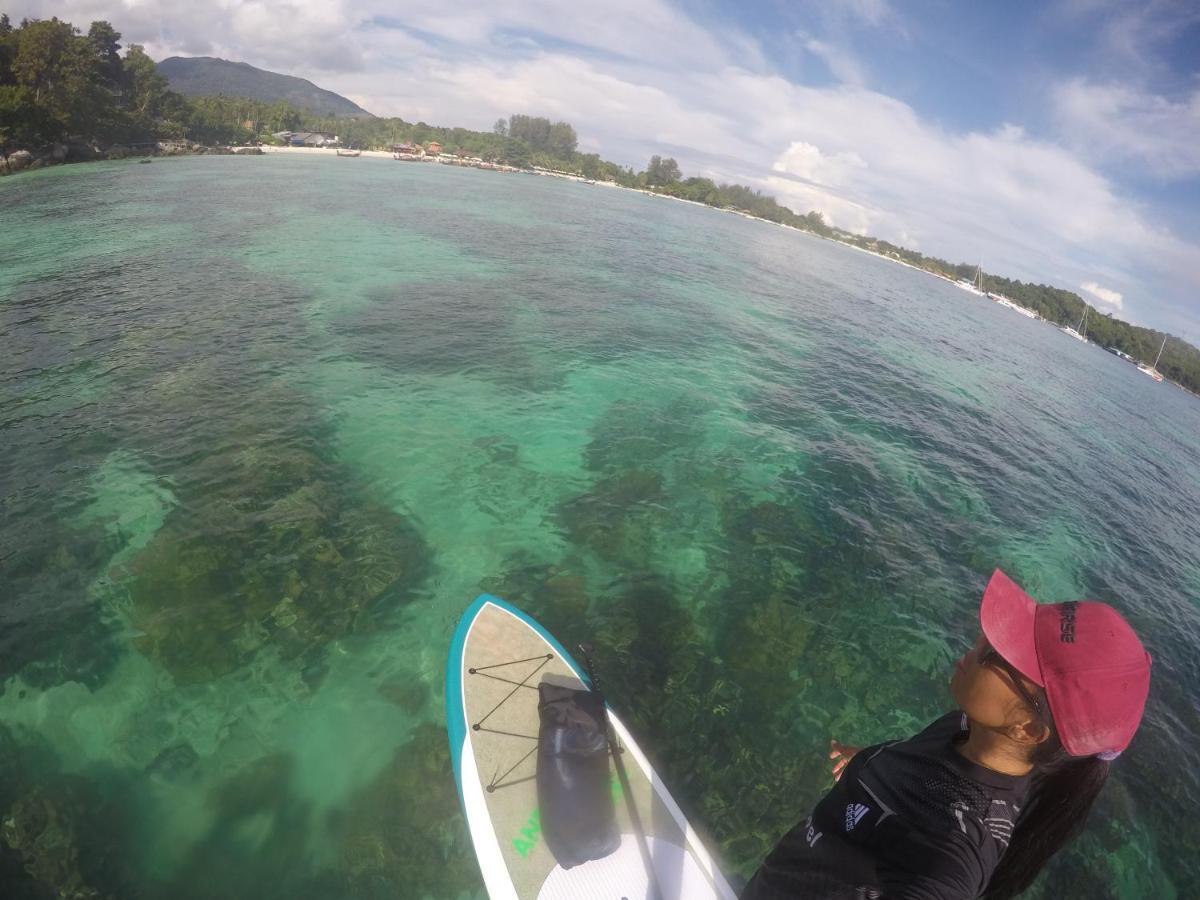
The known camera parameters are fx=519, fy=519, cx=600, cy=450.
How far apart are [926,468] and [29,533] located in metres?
28.1

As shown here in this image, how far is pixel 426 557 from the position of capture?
12164 millimetres

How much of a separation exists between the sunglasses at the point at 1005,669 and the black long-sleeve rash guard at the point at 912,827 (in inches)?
16.8

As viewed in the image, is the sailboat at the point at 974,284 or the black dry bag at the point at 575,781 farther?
the sailboat at the point at 974,284

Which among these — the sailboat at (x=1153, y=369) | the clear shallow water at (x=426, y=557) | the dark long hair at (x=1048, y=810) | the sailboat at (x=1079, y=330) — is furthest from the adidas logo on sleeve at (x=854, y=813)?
the sailboat at (x=1079, y=330)

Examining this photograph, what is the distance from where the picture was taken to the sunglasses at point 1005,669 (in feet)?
7.91

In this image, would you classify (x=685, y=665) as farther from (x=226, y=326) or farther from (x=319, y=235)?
(x=319, y=235)

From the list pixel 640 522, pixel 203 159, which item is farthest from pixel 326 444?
pixel 203 159

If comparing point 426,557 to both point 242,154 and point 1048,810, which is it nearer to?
point 1048,810

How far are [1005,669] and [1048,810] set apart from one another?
0.75m

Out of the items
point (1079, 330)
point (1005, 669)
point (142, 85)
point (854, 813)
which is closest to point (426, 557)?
point (854, 813)

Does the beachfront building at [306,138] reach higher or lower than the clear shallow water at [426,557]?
higher

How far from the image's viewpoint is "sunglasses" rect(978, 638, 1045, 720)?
7.91 feet

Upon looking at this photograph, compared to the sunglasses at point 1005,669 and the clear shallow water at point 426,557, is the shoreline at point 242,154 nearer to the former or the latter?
the clear shallow water at point 426,557

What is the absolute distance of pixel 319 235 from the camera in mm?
40438
